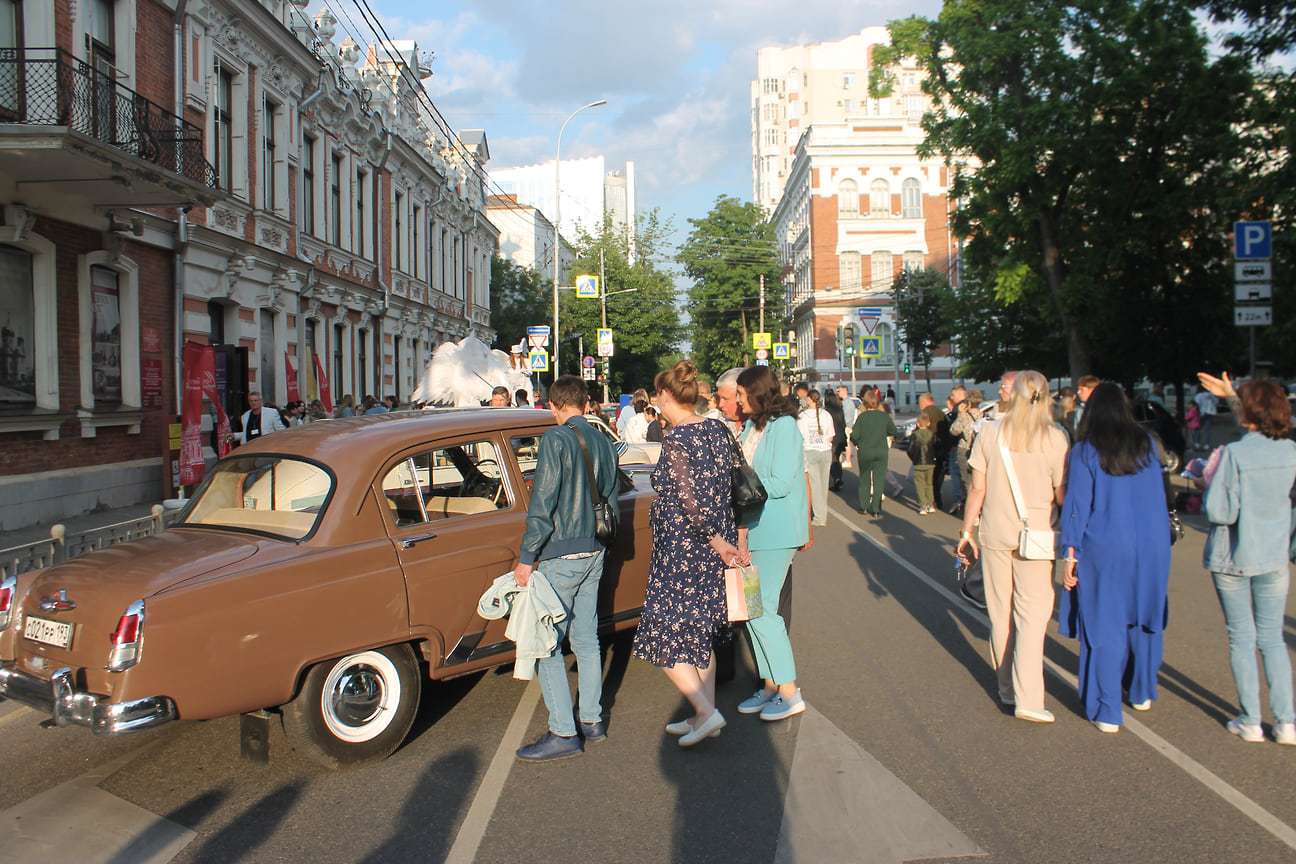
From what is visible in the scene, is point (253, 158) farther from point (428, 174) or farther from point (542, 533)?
point (542, 533)

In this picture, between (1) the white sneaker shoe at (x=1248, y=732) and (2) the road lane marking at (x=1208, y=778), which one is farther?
(1) the white sneaker shoe at (x=1248, y=732)

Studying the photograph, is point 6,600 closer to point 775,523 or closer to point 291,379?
point 775,523

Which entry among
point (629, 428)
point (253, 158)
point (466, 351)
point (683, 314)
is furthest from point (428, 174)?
point (683, 314)

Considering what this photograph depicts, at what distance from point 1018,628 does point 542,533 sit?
102 inches

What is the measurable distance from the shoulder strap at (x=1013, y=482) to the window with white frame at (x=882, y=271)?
2335 inches

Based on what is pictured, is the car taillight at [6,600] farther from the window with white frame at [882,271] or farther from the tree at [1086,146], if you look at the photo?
the window with white frame at [882,271]

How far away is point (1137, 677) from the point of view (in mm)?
5199

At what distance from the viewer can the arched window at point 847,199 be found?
61.9 m

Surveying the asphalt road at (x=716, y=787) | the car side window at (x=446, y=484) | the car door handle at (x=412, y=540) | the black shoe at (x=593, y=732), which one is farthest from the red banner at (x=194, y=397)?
the black shoe at (x=593, y=732)

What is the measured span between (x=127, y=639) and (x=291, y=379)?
60.3ft

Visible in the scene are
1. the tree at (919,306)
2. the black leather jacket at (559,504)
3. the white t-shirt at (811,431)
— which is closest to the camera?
the black leather jacket at (559,504)

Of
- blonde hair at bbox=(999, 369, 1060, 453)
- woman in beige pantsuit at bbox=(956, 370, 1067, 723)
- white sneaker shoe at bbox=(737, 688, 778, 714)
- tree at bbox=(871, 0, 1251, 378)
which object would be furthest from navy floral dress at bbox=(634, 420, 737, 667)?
tree at bbox=(871, 0, 1251, 378)

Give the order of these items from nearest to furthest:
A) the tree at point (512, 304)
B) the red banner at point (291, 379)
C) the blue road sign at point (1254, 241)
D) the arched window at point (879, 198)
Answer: the blue road sign at point (1254, 241) → the red banner at point (291, 379) → the tree at point (512, 304) → the arched window at point (879, 198)

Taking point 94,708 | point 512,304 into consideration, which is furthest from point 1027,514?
point 512,304
